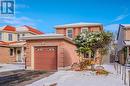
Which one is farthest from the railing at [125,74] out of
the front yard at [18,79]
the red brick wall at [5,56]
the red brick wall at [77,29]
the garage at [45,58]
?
the red brick wall at [5,56]

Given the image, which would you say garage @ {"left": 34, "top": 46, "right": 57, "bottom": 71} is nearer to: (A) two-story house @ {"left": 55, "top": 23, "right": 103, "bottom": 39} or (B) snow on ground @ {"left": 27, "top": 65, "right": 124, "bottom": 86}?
(B) snow on ground @ {"left": 27, "top": 65, "right": 124, "bottom": 86}

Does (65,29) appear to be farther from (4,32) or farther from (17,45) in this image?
(4,32)

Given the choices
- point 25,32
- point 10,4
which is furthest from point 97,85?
point 25,32

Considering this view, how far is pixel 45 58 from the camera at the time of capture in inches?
915

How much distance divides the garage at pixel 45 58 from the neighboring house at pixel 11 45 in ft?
48.3

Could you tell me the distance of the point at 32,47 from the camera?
78.0 ft

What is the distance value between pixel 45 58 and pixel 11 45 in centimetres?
1716

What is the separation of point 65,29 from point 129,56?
11.6m

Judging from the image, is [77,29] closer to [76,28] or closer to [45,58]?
[76,28]

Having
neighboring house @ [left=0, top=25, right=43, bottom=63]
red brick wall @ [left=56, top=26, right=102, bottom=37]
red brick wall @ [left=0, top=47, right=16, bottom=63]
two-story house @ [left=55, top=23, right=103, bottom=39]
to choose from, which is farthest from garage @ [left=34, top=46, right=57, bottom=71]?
red brick wall @ [left=0, top=47, right=16, bottom=63]

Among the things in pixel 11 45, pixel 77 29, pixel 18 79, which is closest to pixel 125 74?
pixel 18 79

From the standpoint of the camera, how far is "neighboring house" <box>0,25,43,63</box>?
3751 cm

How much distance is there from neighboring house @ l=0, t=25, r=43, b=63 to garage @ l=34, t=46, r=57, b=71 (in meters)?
14.7

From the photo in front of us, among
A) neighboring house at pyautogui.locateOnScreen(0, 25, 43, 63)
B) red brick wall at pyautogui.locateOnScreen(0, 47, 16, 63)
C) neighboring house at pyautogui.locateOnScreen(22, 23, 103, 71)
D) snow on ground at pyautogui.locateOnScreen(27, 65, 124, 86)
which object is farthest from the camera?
neighboring house at pyautogui.locateOnScreen(0, 25, 43, 63)
